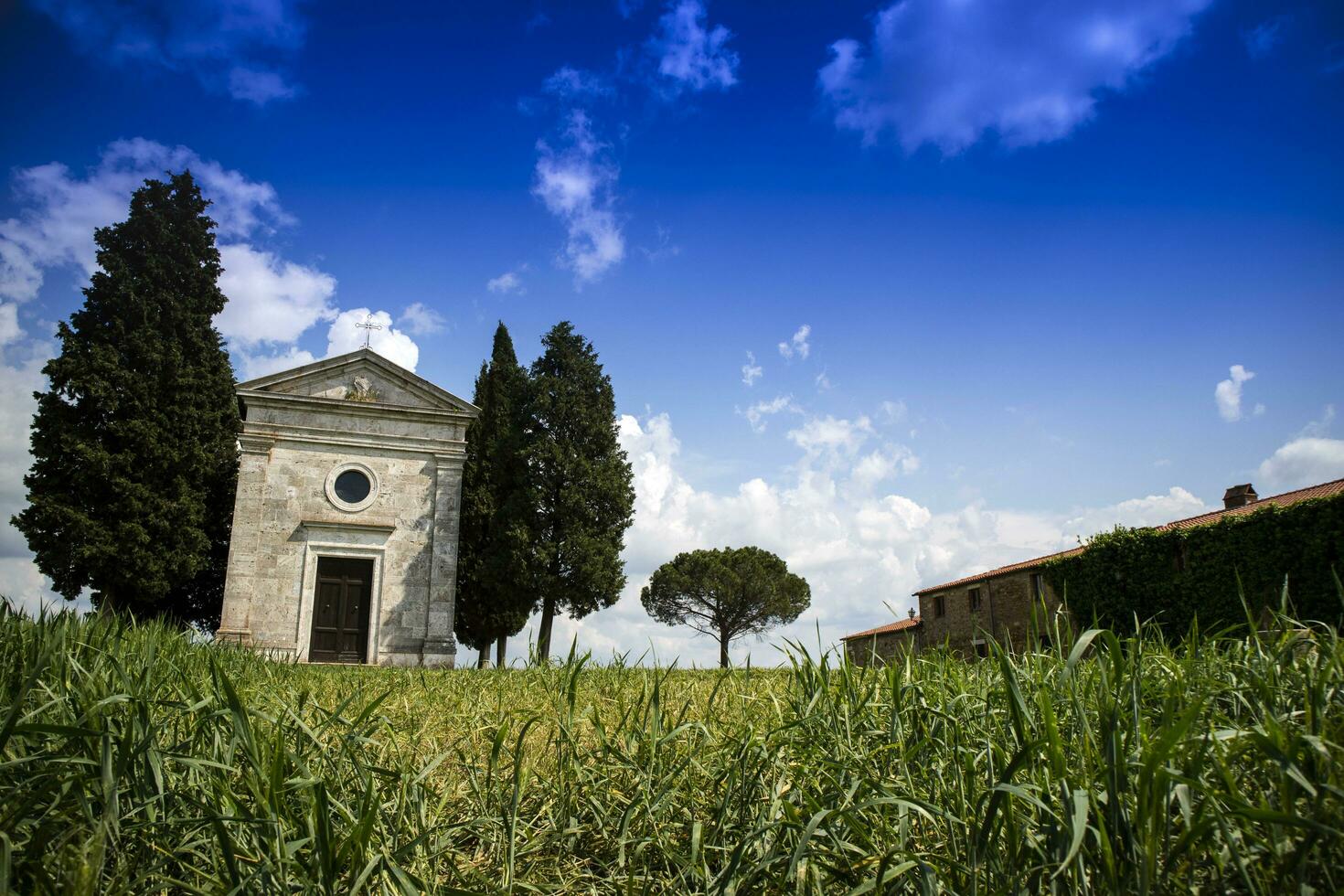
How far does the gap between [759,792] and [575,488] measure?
20.2m

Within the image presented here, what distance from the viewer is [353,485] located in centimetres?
2008

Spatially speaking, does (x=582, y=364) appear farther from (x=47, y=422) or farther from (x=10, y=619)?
(x=10, y=619)

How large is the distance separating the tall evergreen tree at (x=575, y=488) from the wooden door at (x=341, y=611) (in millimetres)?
4661

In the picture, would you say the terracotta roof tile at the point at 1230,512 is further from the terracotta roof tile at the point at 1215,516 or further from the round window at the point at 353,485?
the round window at the point at 353,485

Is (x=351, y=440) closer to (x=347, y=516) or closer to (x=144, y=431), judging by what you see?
(x=347, y=516)

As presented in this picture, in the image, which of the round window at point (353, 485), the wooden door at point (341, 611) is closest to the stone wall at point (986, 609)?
the wooden door at point (341, 611)

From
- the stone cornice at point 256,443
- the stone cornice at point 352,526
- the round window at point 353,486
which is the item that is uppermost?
the stone cornice at point 256,443

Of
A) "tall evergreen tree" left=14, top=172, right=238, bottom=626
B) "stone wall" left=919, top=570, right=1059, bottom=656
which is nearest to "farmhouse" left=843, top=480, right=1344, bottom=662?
"stone wall" left=919, top=570, right=1059, bottom=656

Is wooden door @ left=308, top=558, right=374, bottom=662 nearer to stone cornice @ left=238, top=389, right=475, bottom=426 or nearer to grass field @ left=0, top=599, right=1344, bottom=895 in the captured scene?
stone cornice @ left=238, top=389, right=475, bottom=426

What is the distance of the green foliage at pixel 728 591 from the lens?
133 ft

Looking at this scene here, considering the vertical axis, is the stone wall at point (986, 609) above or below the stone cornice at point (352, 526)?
below

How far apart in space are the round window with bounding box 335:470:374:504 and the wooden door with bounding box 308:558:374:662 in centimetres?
155

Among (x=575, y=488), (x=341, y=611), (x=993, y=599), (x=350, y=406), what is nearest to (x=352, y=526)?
(x=341, y=611)

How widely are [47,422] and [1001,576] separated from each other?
100 ft
